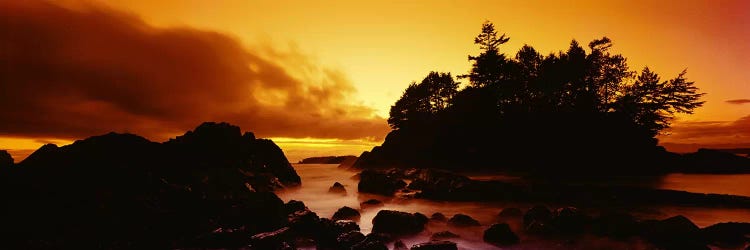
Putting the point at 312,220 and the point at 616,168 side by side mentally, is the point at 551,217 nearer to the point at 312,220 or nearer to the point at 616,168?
the point at 312,220

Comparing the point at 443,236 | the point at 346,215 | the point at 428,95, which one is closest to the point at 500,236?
the point at 443,236

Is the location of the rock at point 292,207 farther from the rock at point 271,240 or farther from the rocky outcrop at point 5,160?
the rocky outcrop at point 5,160

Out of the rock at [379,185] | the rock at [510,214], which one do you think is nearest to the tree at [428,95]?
the rock at [379,185]

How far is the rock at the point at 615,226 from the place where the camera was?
12867mm

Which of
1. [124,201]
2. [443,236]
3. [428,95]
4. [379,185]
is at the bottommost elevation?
[443,236]

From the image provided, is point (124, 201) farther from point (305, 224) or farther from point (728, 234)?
point (728, 234)

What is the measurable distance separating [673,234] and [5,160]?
24.5 metres

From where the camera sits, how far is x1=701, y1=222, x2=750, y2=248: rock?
1171 cm

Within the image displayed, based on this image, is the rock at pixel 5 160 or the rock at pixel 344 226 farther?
the rock at pixel 5 160

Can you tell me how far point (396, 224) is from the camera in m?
14.1

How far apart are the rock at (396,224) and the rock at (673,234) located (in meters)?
7.59

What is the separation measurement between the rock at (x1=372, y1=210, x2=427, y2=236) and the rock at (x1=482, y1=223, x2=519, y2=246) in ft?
8.90

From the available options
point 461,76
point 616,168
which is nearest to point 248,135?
point 461,76

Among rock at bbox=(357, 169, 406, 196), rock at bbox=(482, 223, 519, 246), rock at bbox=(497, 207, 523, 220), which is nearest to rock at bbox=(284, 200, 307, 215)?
rock at bbox=(482, 223, 519, 246)
